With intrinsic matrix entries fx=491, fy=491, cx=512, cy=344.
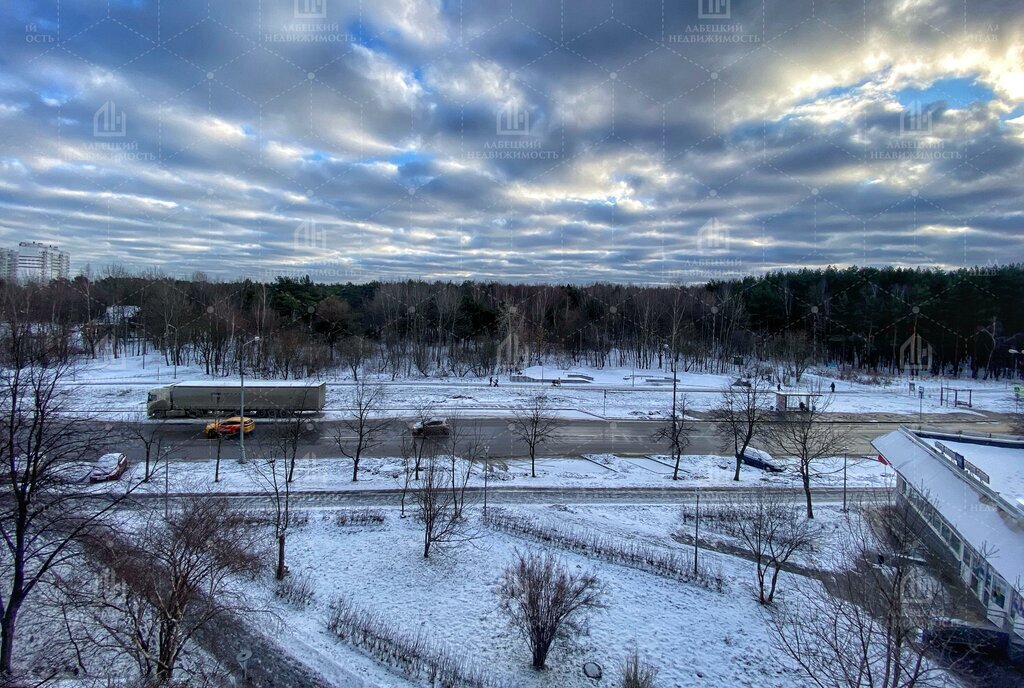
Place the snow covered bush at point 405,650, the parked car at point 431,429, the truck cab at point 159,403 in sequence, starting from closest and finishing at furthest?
the snow covered bush at point 405,650 < the parked car at point 431,429 < the truck cab at point 159,403

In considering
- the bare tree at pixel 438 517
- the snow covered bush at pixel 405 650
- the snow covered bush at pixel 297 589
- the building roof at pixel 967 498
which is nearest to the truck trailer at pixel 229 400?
the bare tree at pixel 438 517

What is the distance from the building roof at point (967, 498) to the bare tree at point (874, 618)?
52.0 inches

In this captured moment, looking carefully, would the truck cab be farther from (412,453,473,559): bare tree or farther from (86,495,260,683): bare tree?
(86,495,260,683): bare tree

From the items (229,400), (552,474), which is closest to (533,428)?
(552,474)

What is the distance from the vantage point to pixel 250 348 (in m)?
51.1

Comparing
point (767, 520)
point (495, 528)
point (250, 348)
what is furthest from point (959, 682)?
point (250, 348)

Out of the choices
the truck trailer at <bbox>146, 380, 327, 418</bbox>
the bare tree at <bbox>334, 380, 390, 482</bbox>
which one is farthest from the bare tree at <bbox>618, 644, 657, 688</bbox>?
the truck trailer at <bbox>146, 380, 327, 418</bbox>

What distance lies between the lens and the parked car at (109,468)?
66.2 ft

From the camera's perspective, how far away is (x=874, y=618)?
34.6 feet

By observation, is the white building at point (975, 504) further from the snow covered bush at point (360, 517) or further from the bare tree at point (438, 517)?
the snow covered bush at point (360, 517)

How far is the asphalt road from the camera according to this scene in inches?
1008

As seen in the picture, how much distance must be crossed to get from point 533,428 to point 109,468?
1852 cm
